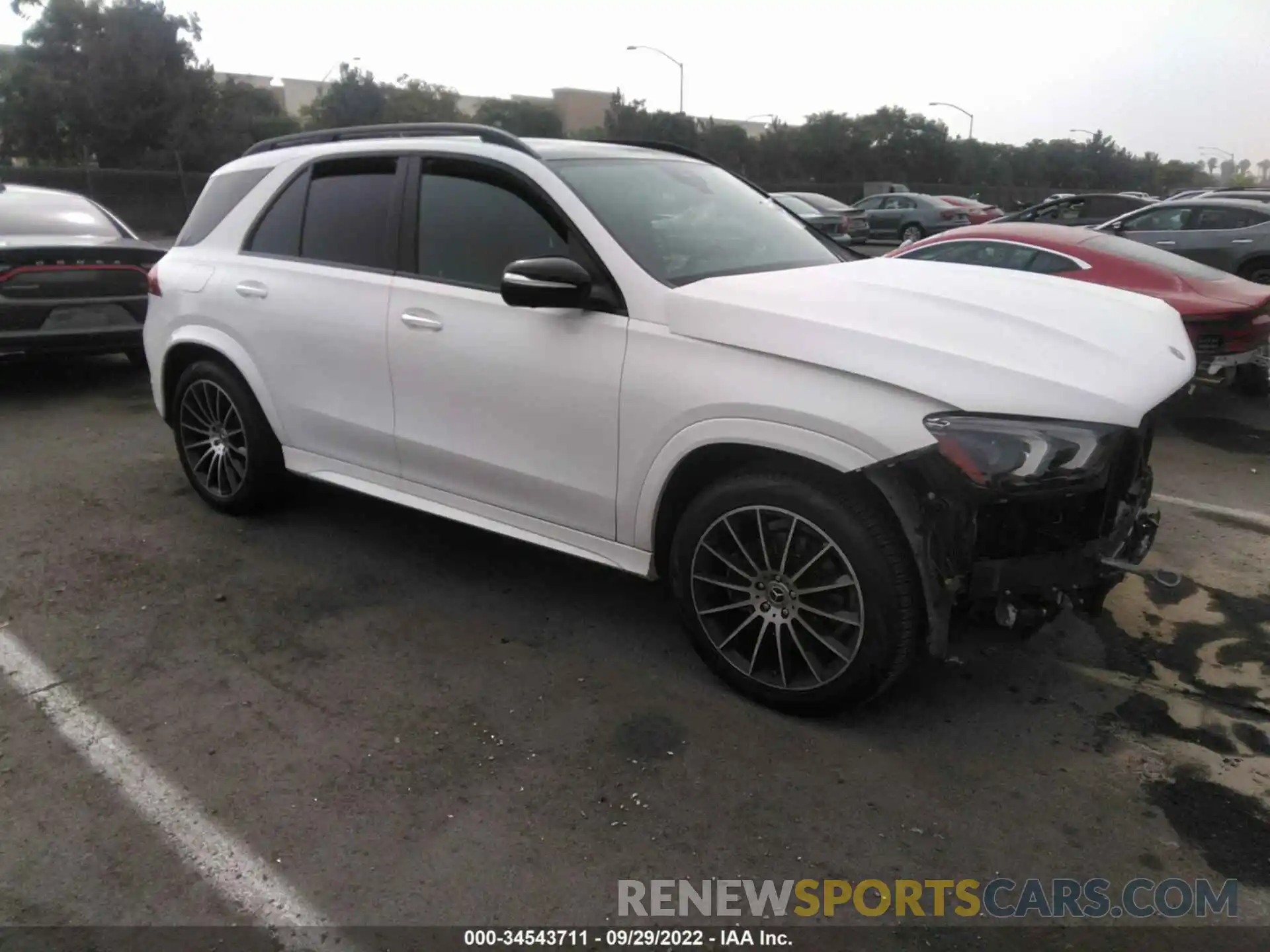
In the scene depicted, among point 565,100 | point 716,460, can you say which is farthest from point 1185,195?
point 565,100

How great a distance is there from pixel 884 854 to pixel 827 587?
2.66 feet

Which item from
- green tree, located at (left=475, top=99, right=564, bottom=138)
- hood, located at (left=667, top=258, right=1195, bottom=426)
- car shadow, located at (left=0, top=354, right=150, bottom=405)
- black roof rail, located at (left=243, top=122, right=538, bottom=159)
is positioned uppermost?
green tree, located at (left=475, top=99, right=564, bottom=138)

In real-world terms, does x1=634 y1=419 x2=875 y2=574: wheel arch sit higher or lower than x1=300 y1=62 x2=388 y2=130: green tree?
lower

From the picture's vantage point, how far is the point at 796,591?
318 cm

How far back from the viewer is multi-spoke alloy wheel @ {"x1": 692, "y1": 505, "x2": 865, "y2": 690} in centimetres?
310

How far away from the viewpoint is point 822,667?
10.5ft

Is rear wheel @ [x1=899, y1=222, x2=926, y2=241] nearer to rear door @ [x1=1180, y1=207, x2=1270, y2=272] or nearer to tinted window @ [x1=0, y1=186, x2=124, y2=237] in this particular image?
rear door @ [x1=1180, y1=207, x2=1270, y2=272]

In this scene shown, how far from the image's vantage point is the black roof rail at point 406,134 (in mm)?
3908

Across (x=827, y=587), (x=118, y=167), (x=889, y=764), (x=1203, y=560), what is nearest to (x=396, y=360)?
(x=827, y=587)

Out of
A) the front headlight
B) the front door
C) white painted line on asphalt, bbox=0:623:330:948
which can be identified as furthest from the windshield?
white painted line on asphalt, bbox=0:623:330:948

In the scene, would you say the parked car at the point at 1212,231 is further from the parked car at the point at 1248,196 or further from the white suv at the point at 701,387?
the white suv at the point at 701,387

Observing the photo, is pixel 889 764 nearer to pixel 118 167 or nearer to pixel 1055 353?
pixel 1055 353

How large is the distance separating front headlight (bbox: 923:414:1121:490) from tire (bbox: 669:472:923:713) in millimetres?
328
